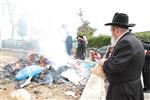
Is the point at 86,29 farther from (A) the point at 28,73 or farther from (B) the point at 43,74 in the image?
(A) the point at 28,73

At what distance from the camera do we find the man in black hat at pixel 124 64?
15.0 ft

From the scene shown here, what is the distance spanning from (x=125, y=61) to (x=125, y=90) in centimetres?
36

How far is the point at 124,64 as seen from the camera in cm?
452

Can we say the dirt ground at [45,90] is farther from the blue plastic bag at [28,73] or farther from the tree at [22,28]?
the tree at [22,28]

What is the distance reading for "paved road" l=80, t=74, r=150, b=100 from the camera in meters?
9.30

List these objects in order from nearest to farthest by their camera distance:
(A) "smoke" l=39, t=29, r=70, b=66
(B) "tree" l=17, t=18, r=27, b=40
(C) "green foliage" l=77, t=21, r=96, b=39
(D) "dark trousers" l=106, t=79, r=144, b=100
→ (D) "dark trousers" l=106, t=79, r=144, b=100
(A) "smoke" l=39, t=29, r=70, b=66
(B) "tree" l=17, t=18, r=27, b=40
(C) "green foliage" l=77, t=21, r=96, b=39

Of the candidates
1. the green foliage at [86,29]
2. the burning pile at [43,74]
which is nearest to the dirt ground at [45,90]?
the burning pile at [43,74]

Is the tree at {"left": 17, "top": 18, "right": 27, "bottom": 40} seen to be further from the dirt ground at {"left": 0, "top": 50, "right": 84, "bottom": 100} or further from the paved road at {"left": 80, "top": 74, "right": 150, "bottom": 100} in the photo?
the dirt ground at {"left": 0, "top": 50, "right": 84, "bottom": 100}

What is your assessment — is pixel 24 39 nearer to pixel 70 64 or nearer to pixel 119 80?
pixel 70 64

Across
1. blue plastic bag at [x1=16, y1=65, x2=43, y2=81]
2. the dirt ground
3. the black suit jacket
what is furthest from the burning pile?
the black suit jacket

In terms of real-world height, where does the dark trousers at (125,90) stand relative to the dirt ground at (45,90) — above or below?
above

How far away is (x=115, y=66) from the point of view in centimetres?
452

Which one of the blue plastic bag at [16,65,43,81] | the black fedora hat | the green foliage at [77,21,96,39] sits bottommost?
the green foliage at [77,21,96,39]

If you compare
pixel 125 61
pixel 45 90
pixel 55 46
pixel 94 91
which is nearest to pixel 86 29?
pixel 55 46
